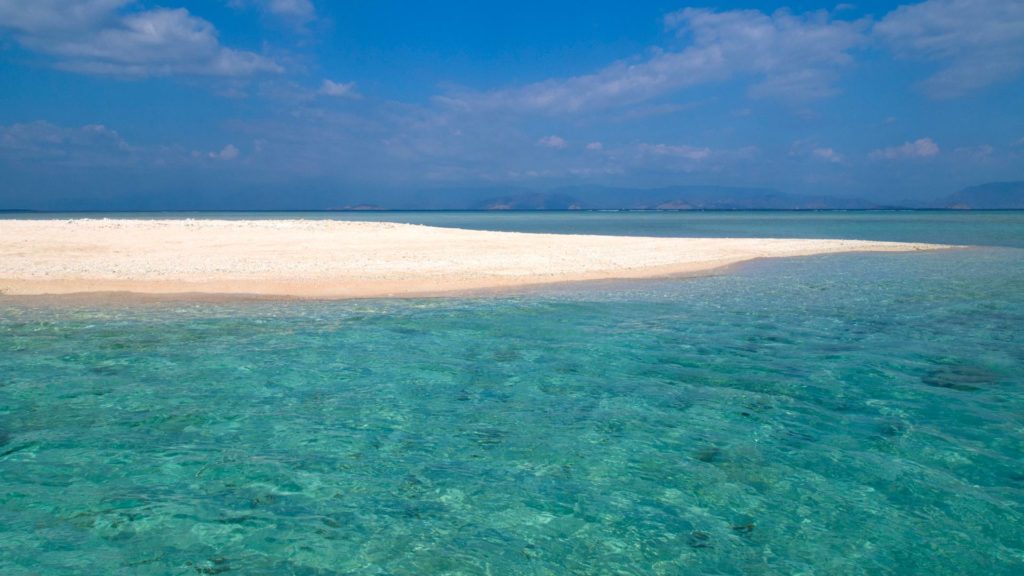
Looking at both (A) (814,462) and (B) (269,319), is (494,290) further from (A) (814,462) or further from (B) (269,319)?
(A) (814,462)

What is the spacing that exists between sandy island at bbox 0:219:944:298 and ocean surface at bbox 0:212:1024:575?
5549 millimetres

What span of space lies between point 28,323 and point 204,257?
12723 millimetres

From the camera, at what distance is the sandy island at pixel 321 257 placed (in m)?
21.7

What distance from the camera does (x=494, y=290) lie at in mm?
21828

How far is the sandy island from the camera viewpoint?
21.7 metres

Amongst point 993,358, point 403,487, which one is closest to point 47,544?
point 403,487

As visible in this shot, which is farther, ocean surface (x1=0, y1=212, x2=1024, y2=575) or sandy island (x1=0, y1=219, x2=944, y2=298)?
sandy island (x1=0, y1=219, x2=944, y2=298)

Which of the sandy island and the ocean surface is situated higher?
the sandy island

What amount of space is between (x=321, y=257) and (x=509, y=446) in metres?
21.9

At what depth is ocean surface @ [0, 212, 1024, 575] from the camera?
6195 mm

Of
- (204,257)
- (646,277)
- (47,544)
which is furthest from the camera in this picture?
(204,257)

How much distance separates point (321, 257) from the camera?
28812 mm

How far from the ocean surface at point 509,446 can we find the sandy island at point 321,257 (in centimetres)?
555

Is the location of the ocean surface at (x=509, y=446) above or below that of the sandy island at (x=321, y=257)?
below
